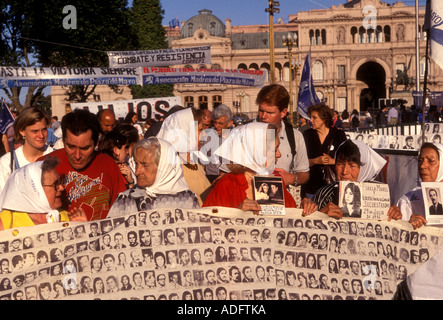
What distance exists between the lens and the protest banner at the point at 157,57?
40.1 feet

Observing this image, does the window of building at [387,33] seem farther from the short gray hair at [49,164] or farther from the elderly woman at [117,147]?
the short gray hair at [49,164]

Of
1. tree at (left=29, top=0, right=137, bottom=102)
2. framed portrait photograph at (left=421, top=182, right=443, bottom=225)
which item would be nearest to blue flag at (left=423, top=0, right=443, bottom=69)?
framed portrait photograph at (left=421, top=182, right=443, bottom=225)

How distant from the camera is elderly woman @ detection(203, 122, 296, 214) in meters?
3.50

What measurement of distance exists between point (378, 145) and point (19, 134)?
7.40 meters

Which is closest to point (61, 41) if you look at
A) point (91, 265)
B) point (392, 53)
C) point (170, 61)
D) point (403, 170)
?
point (170, 61)

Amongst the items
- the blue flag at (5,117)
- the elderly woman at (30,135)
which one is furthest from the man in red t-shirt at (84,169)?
the blue flag at (5,117)

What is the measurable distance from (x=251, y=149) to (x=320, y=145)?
84.6 inches

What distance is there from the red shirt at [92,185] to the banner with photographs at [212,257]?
22.3 inches

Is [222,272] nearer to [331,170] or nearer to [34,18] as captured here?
[331,170]

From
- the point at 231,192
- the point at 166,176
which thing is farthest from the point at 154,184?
the point at 231,192

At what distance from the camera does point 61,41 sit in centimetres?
2838

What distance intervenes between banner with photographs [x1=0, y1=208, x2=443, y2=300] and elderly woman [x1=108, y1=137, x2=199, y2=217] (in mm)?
297

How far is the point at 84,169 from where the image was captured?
3777 millimetres

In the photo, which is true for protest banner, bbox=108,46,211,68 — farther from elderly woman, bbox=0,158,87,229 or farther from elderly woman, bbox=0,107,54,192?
elderly woman, bbox=0,158,87,229
